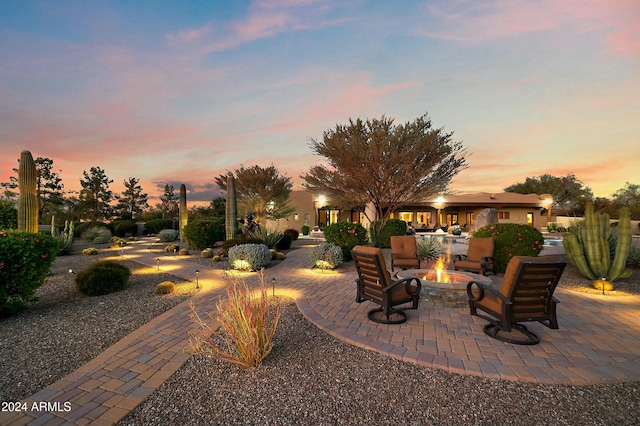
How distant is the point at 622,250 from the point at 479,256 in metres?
2.89

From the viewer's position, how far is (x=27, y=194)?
9055 millimetres

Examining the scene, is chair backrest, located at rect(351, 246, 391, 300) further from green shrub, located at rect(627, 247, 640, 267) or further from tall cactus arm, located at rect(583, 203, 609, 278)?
green shrub, located at rect(627, 247, 640, 267)

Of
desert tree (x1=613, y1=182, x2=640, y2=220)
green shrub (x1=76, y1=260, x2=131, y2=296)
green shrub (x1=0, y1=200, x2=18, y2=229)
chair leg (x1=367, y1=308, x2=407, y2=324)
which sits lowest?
chair leg (x1=367, y1=308, x2=407, y2=324)

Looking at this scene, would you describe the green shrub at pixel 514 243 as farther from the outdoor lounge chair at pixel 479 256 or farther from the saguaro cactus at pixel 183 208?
the saguaro cactus at pixel 183 208

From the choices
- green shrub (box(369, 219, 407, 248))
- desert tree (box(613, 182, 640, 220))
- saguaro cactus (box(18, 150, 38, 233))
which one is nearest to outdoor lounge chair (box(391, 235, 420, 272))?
green shrub (box(369, 219, 407, 248))

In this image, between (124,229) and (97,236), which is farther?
(124,229)

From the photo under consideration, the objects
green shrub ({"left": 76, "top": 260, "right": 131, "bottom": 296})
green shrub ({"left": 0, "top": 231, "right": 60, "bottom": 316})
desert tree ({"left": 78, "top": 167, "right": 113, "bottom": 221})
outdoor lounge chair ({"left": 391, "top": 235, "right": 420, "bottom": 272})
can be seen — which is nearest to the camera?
green shrub ({"left": 0, "top": 231, "right": 60, "bottom": 316})

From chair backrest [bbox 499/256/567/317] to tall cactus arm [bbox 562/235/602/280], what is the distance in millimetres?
4599

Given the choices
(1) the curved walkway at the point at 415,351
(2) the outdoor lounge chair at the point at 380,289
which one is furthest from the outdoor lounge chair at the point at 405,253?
(2) the outdoor lounge chair at the point at 380,289

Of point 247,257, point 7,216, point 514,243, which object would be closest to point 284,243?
point 247,257

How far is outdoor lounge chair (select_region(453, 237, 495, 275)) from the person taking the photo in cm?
709

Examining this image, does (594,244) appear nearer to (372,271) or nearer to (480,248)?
(480,248)

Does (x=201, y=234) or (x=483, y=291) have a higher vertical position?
(x=201, y=234)

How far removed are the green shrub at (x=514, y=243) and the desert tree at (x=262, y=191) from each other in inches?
633
